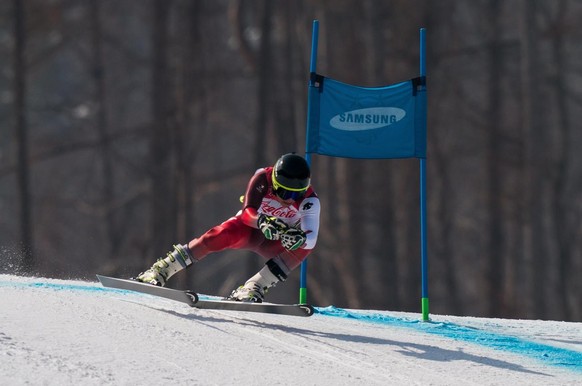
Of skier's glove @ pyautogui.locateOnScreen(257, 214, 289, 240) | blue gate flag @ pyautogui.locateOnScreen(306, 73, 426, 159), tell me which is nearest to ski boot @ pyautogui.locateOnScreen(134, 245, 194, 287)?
skier's glove @ pyautogui.locateOnScreen(257, 214, 289, 240)

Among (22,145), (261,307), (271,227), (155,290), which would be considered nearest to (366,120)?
(271,227)

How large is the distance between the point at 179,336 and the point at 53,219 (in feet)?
85.4

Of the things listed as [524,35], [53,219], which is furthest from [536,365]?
[53,219]

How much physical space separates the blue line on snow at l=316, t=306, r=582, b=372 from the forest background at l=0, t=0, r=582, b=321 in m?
12.2

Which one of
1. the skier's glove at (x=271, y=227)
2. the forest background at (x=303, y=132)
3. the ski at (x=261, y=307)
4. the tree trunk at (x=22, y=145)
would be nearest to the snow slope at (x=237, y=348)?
the ski at (x=261, y=307)

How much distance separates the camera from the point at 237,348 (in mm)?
7164

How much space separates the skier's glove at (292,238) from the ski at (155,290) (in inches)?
32.6

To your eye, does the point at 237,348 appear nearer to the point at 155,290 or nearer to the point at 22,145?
the point at 155,290

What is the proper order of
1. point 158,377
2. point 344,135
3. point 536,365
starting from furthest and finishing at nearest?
point 344,135 → point 536,365 → point 158,377

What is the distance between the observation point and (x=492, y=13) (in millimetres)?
27328

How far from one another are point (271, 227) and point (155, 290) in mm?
1050

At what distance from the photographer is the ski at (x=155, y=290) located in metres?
8.29

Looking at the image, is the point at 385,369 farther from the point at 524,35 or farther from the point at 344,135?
the point at 524,35

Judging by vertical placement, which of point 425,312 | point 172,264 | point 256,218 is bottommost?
point 425,312
